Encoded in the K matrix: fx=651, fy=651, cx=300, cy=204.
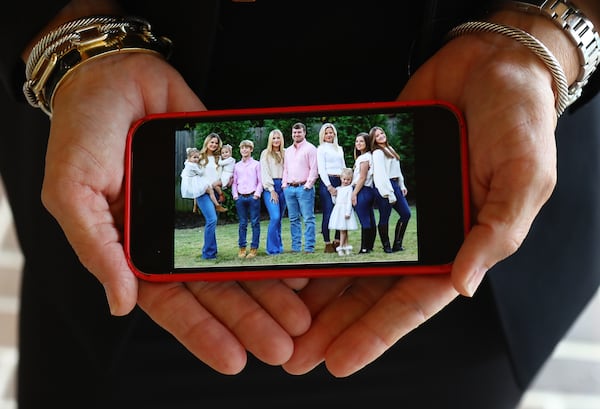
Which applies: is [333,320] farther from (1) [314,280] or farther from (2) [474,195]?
(2) [474,195]

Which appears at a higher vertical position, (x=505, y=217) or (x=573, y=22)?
(x=573, y=22)

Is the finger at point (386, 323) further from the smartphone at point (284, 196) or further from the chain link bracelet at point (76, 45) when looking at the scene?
the chain link bracelet at point (76, 45)

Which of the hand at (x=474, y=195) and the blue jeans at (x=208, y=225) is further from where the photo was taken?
the blue jeans at (x=208, y=225)

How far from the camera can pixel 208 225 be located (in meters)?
0.73

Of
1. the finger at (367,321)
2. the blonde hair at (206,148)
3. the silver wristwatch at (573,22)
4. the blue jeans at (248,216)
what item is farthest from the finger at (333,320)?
the silver wristwatch at (573,22)

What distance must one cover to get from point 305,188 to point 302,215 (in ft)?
0.10

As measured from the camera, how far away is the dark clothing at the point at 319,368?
0.70 m

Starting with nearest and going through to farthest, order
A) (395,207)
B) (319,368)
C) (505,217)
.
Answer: (505,217)
(395,207)
(319,368)

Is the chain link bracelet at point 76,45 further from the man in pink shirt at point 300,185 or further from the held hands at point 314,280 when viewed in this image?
the man in pink shirt at point 300,185

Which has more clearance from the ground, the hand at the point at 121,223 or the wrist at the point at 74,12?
the wrist at the point at 74,12

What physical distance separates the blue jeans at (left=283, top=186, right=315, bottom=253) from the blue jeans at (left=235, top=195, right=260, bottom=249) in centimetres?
4

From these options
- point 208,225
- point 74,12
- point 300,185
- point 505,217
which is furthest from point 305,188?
point 74,12

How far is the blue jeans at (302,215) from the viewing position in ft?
2.36

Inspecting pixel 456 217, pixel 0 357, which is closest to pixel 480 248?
pixel 456 217
